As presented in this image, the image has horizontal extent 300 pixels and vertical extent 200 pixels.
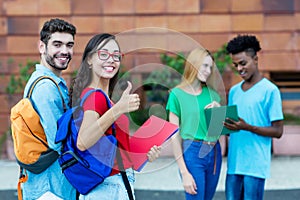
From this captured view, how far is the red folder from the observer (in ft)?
8.44

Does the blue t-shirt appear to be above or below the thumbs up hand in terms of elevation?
below

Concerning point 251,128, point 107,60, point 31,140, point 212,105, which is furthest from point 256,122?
point 31,140

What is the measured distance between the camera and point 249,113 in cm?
375

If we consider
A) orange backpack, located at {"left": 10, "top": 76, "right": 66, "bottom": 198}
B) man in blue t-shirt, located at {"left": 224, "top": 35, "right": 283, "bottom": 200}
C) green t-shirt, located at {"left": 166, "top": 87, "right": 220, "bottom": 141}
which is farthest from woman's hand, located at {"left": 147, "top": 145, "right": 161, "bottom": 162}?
man in blue t-shirt, located at {"left": 224, "top": 35, "right": 283, "bottom": 200}

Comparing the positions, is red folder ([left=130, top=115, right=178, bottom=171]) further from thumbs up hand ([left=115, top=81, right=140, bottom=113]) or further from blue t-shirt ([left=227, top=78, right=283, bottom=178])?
blue t-shirt ([left=227, top=78, right=283, bottom=178])

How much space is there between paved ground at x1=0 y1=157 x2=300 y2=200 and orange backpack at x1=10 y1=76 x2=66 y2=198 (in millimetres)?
2990

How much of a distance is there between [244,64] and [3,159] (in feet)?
16.9

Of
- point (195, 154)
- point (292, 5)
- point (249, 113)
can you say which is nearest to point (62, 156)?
point (195, 154)

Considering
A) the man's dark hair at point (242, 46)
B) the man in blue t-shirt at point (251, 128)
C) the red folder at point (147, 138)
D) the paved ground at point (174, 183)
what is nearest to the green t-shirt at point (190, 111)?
the man in blue t-shirt at point (251, 128)

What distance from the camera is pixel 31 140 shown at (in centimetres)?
275

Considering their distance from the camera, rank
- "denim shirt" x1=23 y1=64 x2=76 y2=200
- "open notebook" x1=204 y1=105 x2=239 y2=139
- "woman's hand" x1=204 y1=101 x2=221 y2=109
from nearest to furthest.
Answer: "denim shirt" x1=23 y1=64 x2=76 y2=200 < "open notebook" x1=204 y1=105 x2=239 y2=139 < "woman's hand" x1=204 y1=101 x2=221 y2=109

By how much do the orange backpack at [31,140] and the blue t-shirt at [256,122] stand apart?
4.92 feet

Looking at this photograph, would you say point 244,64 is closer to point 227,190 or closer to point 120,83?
point 227,190

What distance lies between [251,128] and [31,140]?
1.58 meters
